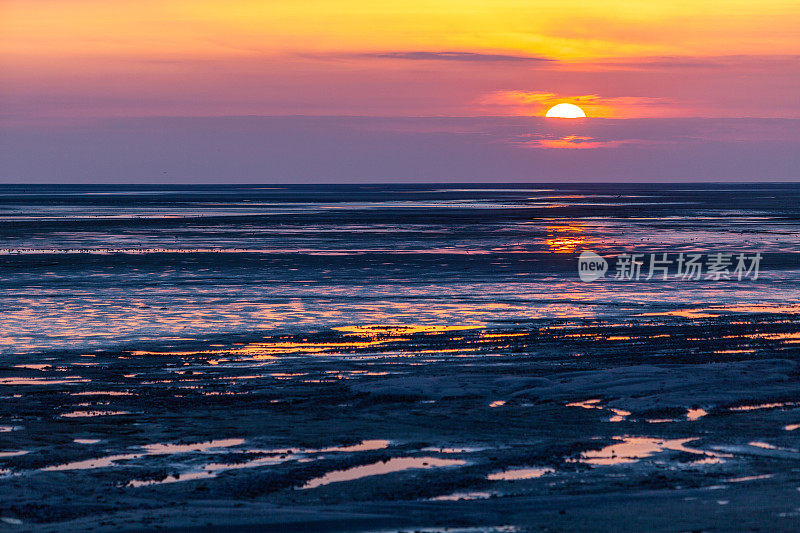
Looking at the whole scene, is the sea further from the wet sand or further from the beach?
the wet sand

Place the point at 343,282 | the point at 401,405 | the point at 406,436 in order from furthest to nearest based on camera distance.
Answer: the point at 343,282, the point at 401,405, the point at 406,436

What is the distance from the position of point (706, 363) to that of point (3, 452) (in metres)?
9.89

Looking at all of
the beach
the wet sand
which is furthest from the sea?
the wet sand

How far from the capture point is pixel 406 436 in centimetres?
1175

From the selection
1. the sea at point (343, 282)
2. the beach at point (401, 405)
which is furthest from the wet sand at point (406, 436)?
the sea at point (343, 282)

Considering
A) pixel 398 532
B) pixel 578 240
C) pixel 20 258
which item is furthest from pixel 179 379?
pixel 578 240

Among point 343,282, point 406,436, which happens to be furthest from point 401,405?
point 343,282

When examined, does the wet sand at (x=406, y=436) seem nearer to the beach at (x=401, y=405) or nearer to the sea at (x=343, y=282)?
the beach at (x=401, y=405)

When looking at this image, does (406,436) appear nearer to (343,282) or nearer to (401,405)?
(401,405)

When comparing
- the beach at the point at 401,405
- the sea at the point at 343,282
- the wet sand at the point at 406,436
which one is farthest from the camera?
the sea at the point at 343,282

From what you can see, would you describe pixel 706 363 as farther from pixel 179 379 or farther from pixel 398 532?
pixel 398 532

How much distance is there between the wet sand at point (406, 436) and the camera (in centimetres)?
902

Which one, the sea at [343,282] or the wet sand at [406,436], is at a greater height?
the sea at [343,282]

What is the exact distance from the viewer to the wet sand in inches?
355
